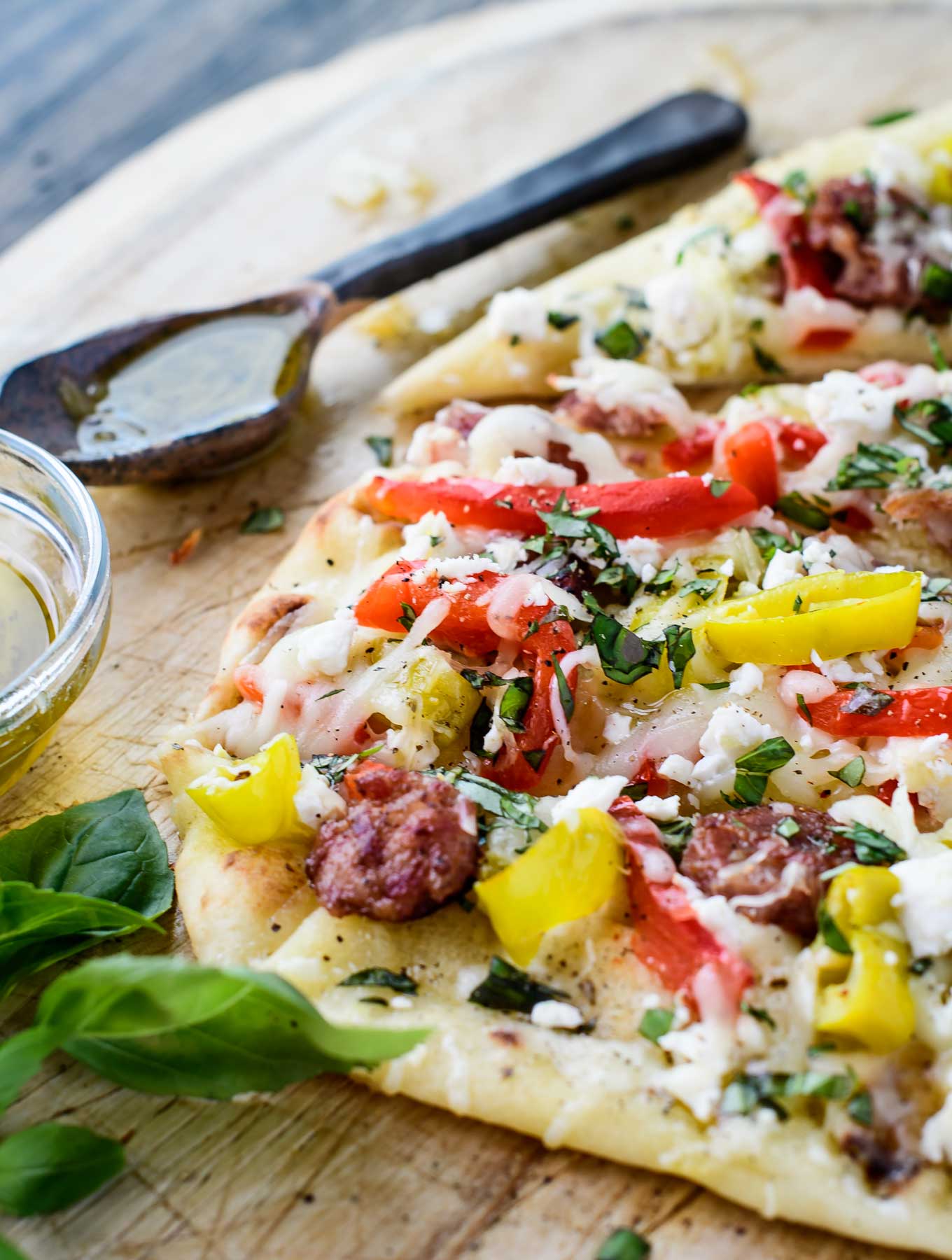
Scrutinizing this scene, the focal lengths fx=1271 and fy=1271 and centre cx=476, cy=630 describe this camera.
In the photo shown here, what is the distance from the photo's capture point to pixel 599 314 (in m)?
5.61

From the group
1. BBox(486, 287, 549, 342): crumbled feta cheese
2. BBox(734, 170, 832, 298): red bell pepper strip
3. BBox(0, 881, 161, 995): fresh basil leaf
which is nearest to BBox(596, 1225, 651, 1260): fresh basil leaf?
BBox(0, 881, 161, 995): fresh basil leaf

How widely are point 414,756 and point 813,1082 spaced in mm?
1403

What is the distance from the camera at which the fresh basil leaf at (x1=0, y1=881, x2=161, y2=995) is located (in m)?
3.39

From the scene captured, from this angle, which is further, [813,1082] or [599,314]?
[599,314]

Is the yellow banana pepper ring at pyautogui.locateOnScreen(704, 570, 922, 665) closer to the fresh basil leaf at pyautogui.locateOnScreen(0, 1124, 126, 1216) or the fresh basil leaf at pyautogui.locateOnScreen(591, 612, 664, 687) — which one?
the fresh basil leaf at pyautogui.locateOnScreen(591, 612, 664, 687)

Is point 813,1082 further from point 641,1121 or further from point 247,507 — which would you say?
point 247,507

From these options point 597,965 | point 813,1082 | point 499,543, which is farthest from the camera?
point 499,543

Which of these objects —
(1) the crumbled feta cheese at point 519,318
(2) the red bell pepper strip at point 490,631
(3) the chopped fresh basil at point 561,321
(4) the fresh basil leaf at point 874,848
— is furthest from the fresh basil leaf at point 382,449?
(4) the fresh basil leaf at point 874,848

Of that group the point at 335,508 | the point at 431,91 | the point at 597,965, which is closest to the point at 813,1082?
the point at 597,965

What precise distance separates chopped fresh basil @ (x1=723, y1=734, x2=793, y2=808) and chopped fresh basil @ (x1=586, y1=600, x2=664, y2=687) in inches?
16.0

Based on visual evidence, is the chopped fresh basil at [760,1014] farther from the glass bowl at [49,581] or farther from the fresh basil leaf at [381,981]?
the glass bowl at [49,581]

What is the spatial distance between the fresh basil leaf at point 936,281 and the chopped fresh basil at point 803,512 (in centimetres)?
151

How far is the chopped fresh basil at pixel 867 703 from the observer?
144 inches

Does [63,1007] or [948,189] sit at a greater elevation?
[63,1007]
